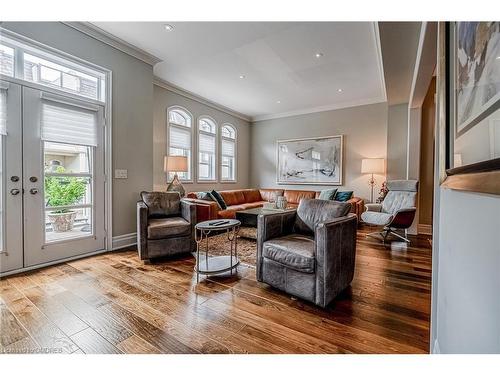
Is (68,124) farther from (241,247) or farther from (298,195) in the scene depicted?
(298,195)

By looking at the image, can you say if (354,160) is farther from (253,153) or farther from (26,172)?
(26,172)

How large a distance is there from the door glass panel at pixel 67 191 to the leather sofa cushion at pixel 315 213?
2740 mm

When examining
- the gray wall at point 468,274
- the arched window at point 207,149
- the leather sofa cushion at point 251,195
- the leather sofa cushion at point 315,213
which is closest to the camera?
the gray wall at point 468,274

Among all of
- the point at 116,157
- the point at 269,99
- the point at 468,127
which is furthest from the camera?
the point at 269,99

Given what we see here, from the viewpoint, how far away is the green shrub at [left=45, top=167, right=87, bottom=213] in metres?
2.76

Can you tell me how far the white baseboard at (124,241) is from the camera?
Result: 333cm

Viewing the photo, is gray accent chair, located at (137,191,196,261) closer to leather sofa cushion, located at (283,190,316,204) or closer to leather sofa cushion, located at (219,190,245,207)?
leather sofa cushion, located at (219,190,245,207)

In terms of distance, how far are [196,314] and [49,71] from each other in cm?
321

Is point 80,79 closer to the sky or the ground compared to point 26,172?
closer to the sky

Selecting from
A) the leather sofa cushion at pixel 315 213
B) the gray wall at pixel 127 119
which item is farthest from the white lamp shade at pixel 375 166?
the gray wall at pixel 127 119

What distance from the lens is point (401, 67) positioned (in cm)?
320

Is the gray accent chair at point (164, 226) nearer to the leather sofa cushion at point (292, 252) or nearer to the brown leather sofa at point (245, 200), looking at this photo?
the brown leather sofa at point (245, 200)

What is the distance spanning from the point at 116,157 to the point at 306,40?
3.06 m
